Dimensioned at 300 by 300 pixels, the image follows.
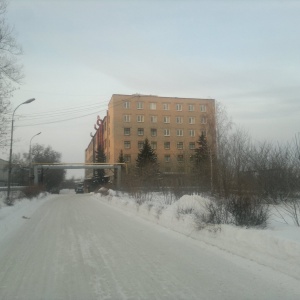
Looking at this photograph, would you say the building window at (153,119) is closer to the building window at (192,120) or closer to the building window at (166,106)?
the building window at (166,106)

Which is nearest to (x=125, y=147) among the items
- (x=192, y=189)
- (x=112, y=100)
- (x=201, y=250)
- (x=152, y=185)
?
(x=112, y=100)

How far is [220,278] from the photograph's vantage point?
668cm

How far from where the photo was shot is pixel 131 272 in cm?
722

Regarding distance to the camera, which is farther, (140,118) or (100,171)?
(100,171)

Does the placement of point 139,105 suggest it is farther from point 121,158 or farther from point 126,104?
point 121,158

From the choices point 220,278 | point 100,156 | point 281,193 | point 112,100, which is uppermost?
point 112,100

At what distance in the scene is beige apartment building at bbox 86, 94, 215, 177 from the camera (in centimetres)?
7781

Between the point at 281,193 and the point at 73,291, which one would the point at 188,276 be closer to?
the point at 73,291

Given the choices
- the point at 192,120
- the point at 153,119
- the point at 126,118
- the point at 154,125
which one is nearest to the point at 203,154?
the point at 126,118

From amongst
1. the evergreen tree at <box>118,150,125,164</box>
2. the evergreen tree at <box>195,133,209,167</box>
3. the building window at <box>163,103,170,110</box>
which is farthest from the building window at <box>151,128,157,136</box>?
the evergreen tree at <box>195,133,209,167</box>

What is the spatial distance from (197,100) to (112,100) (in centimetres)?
1925

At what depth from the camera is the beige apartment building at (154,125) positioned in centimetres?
7781

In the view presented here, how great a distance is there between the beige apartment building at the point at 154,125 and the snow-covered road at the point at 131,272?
65.5 meters

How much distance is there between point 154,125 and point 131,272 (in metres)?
73.6
